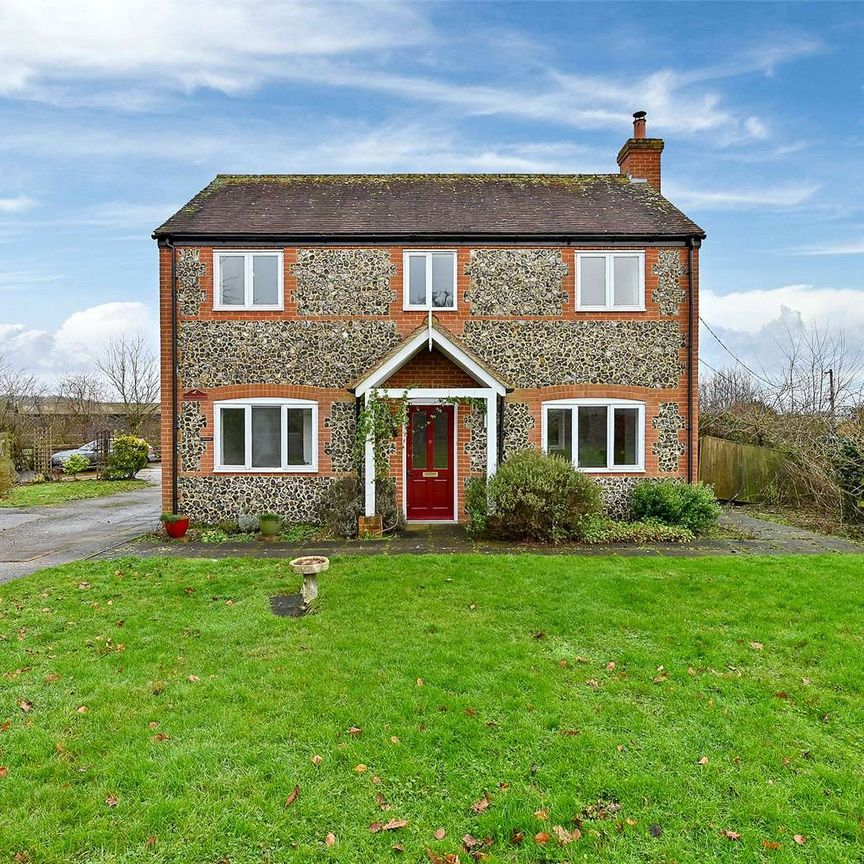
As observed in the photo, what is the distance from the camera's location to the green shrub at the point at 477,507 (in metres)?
11.2

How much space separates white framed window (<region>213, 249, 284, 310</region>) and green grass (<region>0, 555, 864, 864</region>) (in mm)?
7677

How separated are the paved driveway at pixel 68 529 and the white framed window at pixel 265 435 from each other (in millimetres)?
2831

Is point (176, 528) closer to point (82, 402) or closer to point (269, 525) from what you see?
Answer: point (269, 525)

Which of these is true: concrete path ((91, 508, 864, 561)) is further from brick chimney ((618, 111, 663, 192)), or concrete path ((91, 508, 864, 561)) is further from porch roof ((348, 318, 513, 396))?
brick chimney ((618, 111, 663, 192))

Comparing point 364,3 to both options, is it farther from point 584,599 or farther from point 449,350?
point 584,599

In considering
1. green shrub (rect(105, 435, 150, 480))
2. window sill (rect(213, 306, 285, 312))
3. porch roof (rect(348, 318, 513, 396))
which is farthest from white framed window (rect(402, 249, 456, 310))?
green shrub (rect(105, 435, 150, 480))

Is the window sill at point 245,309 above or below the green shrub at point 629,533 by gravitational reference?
above

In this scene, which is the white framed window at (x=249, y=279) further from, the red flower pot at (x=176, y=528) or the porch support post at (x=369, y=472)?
the red flower pot at (x=176, y=528)

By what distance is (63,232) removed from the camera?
26.4 metres

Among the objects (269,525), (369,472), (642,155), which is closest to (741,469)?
(642,155)

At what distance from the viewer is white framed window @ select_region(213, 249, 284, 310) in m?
13.0

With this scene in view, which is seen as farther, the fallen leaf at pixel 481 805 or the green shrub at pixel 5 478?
the green shrub at pixel 5 478

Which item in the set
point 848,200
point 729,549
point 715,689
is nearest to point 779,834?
point 715,689

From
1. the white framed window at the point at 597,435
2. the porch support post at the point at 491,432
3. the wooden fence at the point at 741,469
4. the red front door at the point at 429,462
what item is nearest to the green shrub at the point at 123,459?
the red front door at the point at 429,462
